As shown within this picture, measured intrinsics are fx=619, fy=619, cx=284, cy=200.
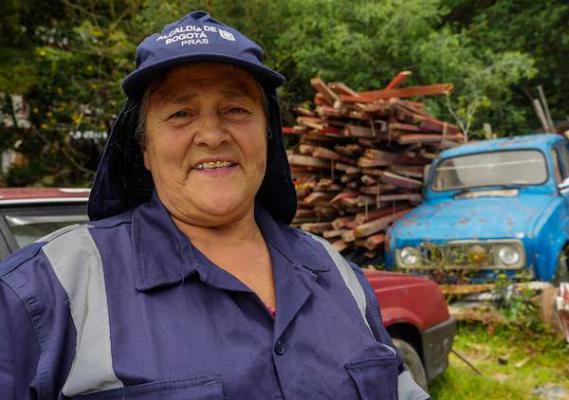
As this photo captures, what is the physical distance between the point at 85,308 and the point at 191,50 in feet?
2.35

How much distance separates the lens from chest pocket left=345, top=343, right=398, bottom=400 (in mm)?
1671

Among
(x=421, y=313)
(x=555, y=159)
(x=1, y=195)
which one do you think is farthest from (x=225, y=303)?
(x=555, y=159)

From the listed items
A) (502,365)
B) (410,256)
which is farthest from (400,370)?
(410,256)

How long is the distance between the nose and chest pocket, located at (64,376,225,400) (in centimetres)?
67

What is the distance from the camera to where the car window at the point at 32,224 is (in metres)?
2.95

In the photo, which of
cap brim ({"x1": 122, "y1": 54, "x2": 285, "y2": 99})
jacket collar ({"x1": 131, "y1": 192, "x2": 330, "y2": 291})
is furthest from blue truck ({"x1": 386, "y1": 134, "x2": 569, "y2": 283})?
cap brim ({"x1": 122, "y1": 54, "x2": 285, "y2": 99})

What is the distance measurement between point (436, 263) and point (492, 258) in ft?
1.79

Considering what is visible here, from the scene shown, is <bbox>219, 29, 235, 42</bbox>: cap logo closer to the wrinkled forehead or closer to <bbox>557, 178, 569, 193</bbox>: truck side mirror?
the wrinkled forehead

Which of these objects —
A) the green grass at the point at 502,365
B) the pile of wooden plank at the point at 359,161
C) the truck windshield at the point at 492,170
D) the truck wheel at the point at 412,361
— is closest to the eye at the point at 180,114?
the truck wheel at the point at 412,361

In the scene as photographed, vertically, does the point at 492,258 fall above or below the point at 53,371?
below

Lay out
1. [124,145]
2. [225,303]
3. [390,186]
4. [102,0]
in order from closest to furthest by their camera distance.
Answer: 1. [225,303]
2. [124,145]
3. [390,186]
4. [102,0]

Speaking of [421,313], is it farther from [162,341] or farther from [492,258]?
[162,341]

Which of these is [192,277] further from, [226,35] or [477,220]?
[477,220]

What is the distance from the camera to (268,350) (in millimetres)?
1563
